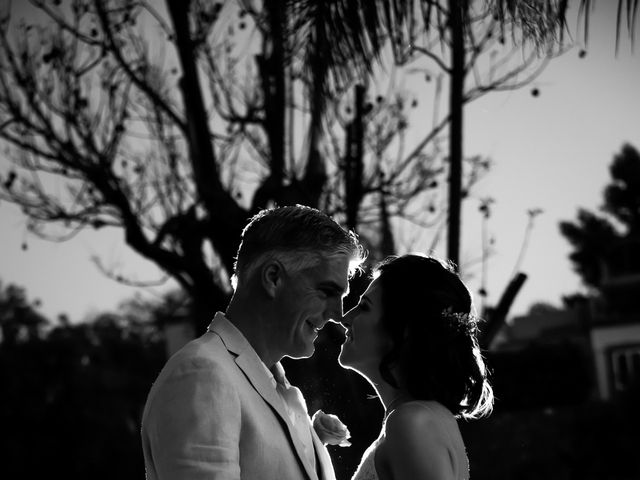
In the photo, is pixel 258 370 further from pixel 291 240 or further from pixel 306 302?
pixel 291 240

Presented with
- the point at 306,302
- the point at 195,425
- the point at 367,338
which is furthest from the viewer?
the point at 367,338

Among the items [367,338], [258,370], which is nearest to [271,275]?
[258,370]

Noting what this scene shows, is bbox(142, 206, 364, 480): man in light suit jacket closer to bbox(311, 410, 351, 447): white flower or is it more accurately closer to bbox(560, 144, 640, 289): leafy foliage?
bbox(311, 410, 351, 447): white flower

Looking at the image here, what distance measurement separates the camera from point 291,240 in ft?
8.21

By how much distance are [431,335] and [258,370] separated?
0.63m

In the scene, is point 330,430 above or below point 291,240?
below

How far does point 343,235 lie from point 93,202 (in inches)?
197

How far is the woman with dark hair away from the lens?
282 cm

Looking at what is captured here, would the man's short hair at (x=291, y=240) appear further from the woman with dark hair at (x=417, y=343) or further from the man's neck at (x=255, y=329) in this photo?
the woman with dark hair at (x=417, y=343)

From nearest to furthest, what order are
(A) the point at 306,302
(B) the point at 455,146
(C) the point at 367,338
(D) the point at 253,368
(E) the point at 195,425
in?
(E) the point at 195,425, (D) the point at 253,368, (A) the point at 306,302, (C) the point at 367,338, (B) the point at 455,146

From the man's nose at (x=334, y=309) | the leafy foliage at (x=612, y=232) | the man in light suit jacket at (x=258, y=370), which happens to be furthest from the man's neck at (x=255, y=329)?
the leafy foliage at (x=612, y=232)

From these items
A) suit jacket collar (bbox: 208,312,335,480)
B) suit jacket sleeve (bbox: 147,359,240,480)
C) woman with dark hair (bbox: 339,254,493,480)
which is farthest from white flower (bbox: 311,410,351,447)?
suit jacket sleeve (bbox: 147,359,240,480)

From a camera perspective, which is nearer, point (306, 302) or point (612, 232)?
point (306, 302)

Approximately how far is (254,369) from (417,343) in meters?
0.62
